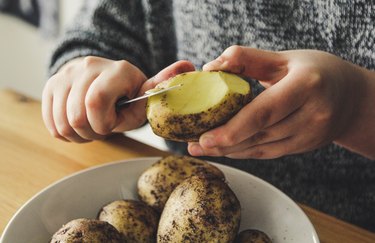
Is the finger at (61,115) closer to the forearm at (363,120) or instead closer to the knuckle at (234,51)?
the knuckle at (234,51)

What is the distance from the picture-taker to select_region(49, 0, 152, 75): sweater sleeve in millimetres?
904

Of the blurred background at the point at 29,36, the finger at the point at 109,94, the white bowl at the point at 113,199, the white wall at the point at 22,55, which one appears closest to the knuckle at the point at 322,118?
the white bowl at the point at 113,199

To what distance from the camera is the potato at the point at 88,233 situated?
508 millimetres

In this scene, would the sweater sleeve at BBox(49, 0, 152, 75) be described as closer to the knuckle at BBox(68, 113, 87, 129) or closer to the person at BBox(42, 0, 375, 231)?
the person at BBox(42, 0, 375, 231)

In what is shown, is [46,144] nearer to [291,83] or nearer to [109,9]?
[109,9]

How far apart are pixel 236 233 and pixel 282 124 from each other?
0.15m

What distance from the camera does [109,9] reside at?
0.95 m

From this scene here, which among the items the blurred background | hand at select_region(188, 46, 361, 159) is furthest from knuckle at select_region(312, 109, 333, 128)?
the blurred background

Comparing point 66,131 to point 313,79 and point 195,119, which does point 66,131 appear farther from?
point 313,79

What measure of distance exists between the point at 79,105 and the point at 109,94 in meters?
0.06

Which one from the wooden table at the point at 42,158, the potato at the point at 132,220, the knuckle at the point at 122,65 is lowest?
the wooden table at the point at 42,158

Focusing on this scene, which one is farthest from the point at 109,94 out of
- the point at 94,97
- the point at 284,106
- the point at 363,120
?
the point at 363,120

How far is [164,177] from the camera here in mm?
631

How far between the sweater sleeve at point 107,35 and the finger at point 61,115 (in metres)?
0.23
